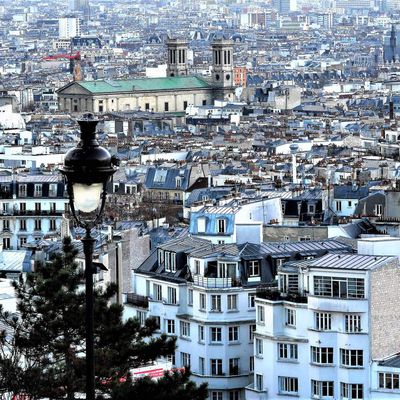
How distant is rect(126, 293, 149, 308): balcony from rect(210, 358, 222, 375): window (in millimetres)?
2026

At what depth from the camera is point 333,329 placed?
1207 inches

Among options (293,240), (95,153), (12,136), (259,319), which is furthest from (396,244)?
(12,136)

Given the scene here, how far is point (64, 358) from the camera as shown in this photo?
2323 centimetres

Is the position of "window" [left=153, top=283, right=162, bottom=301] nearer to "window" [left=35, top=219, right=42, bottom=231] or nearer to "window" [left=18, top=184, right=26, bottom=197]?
"window" [left=35, top=219, right=42, bottom=231]

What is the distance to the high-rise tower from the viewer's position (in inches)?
6324

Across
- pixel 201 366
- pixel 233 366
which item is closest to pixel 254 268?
pixel 233 366

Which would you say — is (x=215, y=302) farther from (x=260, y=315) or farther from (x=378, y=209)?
(x=378, y=209)

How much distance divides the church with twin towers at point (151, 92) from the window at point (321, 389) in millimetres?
110284

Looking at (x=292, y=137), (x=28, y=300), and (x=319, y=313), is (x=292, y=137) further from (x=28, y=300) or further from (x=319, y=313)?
(x=28, y=300)

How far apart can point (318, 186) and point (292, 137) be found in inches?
1718

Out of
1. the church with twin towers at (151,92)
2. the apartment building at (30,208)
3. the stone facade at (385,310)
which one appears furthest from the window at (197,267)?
the church with twin towers at (151,92)

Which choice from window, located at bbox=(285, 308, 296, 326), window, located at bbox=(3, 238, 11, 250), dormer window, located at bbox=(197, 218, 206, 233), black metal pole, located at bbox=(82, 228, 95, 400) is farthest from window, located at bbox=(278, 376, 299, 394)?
window, located at bbox=(3, 238, 11, 250)

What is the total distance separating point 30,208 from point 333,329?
24.4 metres

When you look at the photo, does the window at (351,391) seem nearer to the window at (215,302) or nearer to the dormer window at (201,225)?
the window at (215,302)
